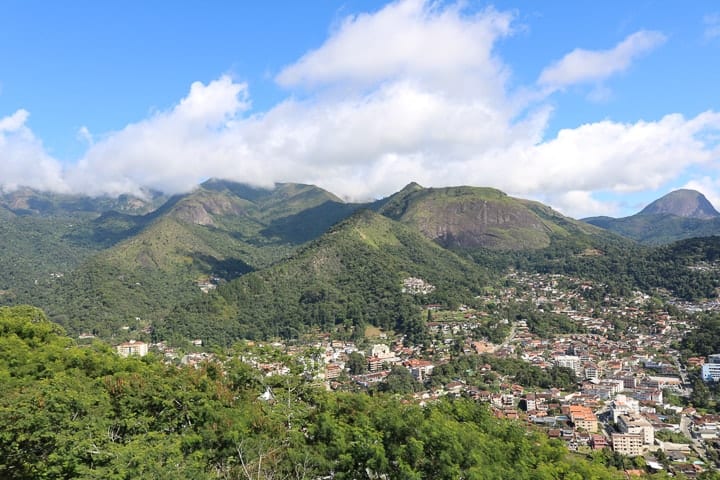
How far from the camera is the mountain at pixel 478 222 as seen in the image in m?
143

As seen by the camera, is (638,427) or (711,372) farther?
(711,372)

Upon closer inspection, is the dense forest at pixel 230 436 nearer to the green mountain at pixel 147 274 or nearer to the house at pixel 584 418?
the house at pixel 584 418

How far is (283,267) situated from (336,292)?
15452 millimetres

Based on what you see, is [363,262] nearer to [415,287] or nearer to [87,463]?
[415,287]

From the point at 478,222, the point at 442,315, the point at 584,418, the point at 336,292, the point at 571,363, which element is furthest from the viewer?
the point at 478,222

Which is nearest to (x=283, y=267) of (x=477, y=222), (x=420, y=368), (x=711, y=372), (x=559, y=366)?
(x=420, y=368)

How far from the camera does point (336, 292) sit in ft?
301

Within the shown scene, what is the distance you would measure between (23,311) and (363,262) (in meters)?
81.9

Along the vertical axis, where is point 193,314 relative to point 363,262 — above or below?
below

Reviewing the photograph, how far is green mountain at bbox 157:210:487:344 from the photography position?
259 ft

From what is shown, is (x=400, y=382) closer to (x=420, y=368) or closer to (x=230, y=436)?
(x=420, y=368)

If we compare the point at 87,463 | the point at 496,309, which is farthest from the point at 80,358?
the point at 496,309

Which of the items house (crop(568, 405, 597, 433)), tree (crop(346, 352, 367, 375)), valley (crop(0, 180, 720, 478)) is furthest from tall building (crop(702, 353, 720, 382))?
tree (crop(346, 352, 367, 375))

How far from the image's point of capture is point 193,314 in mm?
79562
